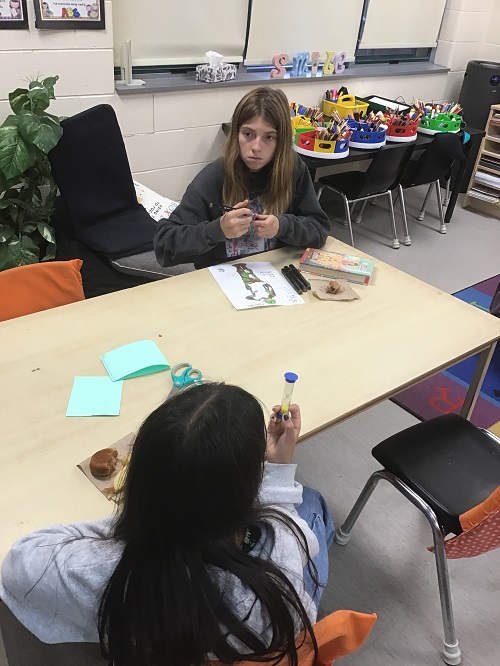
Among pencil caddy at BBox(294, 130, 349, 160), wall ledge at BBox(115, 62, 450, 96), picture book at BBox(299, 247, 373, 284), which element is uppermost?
wall ledge at BBox(115, 62, 450, 96)

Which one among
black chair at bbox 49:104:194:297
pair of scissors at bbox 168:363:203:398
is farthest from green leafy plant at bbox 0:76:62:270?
pair of scissors at bbox 168:363:203:398

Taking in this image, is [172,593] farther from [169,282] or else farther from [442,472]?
[169,282]

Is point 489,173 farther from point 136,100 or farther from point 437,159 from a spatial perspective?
point 136,100

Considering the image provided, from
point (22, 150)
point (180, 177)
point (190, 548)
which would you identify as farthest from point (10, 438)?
point (180, 177)

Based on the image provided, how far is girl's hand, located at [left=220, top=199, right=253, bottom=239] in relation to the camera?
1.65 metres

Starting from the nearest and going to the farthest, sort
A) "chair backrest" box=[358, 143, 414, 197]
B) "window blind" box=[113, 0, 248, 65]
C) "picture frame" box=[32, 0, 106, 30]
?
1. "picture frame" box=[32, 0, 106, 30]
2. "window blind" box=[113, 0, 248, 65]
3. "chair backrest" box=[358, 143, 414, 197]

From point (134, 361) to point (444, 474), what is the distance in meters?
0.84

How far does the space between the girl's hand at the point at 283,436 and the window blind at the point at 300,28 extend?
295 cm

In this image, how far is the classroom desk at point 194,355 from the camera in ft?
3.39

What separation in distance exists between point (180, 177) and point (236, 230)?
176 cm

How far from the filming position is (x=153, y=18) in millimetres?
2934

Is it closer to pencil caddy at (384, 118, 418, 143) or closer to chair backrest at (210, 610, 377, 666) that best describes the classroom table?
pencil caddy at (384, 118, 418, 143)

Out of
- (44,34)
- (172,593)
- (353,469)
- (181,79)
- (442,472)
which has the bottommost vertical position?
(353,469)

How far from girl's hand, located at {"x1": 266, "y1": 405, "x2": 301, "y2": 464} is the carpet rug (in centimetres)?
119
